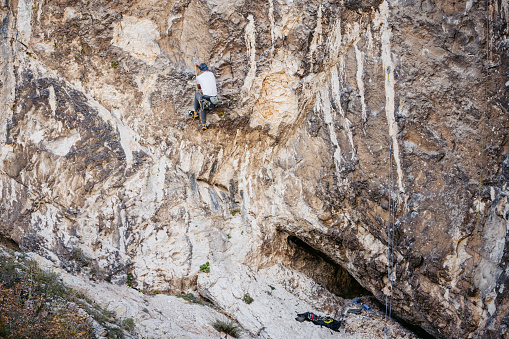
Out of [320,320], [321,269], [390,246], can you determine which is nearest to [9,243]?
[320,320]

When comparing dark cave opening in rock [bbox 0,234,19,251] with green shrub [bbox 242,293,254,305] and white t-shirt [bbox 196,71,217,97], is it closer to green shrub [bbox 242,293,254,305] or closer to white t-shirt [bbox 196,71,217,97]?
green shrub [bbox 242,293,254,305]

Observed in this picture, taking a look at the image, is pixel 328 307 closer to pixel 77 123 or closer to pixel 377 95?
pixel 377 95

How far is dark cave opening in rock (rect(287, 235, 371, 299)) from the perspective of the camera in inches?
460

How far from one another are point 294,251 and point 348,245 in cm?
165

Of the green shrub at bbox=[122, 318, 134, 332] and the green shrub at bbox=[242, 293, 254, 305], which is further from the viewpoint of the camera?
the green shrub at bbox=[242, 293, 254, 305]

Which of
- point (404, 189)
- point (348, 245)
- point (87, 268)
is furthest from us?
point (348, 245)

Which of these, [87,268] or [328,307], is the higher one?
[87,268]

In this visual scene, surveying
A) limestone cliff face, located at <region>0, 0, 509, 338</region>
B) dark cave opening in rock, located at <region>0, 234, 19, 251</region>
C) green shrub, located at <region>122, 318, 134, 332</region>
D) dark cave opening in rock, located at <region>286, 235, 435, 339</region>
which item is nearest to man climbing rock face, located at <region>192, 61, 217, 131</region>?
limestone cliff face, located at <region>0, 0, 509, 338</region>

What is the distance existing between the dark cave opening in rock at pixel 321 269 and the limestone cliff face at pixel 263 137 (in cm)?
140

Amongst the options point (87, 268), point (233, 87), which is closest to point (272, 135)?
point (233, 87)

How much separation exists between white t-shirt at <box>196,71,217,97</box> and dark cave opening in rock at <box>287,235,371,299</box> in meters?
4.45

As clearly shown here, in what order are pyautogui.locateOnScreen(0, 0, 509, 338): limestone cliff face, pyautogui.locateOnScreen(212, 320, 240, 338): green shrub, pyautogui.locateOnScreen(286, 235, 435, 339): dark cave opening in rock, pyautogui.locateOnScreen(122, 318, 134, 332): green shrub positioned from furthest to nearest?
pyautogui.locateOnScreen(286, 235, 435, 339): dark cave opening in rock, pyautogui.locateOnScreen(0, 0, 509, 338): limestone cliff face, pyautogui.locateOnScreen(212, 320, 240, 338): green shrub, pyautogui.locateOnScreen(122, 318, 134, 332): green shrub

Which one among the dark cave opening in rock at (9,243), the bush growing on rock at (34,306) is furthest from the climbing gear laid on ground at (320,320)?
the dark cave opening in rock at (9,243)

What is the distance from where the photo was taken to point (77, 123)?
9.17m
